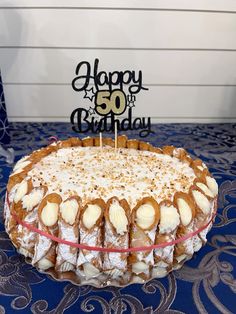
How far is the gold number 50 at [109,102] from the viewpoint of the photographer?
3.75 feet

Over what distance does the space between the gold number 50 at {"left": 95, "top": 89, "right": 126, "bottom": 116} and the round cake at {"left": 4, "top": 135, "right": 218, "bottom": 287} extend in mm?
184

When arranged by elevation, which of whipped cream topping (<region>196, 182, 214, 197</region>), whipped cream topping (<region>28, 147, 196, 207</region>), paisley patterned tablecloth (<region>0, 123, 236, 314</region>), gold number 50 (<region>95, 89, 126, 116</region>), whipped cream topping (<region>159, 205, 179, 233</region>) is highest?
gold number 50 (<region>95, 89, 126, 116</region>)

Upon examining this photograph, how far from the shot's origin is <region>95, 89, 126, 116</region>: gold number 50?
1.14 metres

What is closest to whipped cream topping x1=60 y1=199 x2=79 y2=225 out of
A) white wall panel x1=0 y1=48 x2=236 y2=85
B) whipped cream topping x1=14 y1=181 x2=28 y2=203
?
whipped cream topping x1=14 y1=181 x2=28 y2=203

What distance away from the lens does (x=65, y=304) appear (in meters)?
0.91

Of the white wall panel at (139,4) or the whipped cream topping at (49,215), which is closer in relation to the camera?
the whipped cream topping at (49,215)

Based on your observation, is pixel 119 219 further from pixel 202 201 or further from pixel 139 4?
pixel 139 4

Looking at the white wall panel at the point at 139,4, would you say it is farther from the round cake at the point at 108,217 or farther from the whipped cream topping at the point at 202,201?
the whipped cream topping at the point at 202,201

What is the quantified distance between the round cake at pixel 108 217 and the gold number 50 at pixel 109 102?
0.18 meters

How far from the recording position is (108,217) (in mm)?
878

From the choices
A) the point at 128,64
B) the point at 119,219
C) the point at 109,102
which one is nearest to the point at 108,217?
the point at 119,219

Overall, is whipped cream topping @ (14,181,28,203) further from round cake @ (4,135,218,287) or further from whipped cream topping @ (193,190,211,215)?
Result: whipped cream topping @ (193,190,211,215)

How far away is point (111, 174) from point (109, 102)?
250mm

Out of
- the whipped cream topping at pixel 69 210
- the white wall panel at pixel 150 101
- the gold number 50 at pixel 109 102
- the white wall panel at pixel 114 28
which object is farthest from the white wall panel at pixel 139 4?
the whipped cream topping at pixel 69 210
